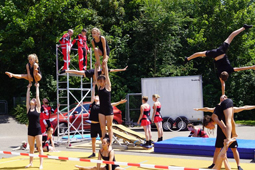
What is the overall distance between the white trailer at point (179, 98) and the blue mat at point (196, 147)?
21.8 ft

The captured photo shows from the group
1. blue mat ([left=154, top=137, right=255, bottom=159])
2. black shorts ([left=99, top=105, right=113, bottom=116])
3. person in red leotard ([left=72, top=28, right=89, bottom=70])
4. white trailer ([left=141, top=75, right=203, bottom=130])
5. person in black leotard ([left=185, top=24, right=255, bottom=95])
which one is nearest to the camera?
black shorts ([left=99, top=105, right=113, bottom=116])

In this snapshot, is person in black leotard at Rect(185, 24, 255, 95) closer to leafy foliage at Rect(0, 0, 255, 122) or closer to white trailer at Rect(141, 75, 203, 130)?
white trailer at Rect(141, 75, 203, 130)

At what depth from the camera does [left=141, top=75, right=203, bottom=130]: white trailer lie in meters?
17.2

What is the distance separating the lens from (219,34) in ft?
83.1

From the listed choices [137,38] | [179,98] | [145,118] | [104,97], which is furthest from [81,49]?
[137,38]

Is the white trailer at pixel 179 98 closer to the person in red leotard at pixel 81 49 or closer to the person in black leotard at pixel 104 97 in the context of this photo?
the person in red leotard at pixel 81 49

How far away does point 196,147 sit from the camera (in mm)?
9656

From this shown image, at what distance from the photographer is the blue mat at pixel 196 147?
29.3 feet

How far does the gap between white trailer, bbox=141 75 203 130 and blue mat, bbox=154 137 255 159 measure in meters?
6.66

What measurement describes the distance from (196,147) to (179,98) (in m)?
8.01

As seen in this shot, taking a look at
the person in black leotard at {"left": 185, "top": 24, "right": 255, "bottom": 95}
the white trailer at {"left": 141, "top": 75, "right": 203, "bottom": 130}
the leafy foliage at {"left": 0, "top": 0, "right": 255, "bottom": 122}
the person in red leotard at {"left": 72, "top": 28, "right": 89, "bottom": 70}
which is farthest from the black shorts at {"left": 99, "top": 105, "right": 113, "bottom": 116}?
the leafy foliage at {"left": 0, "top": 0, "right": 255, "bottom": 122}

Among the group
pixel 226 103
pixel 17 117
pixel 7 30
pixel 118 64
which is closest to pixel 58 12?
pixel 7 30

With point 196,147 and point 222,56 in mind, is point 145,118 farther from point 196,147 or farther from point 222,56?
point 222,56

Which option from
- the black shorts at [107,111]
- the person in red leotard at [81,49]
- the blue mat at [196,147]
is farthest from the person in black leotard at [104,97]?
the person in red leotard at [81,49]
